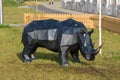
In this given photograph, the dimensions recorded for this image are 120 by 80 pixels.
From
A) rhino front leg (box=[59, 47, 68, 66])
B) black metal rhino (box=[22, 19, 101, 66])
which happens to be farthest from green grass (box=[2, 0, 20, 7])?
rhino front leg (box=[59, 47, 68, 66])

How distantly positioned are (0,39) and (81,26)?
8.28 metres

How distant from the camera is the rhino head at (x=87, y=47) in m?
11.1

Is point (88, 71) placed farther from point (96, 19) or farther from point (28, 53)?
point (96, 19)

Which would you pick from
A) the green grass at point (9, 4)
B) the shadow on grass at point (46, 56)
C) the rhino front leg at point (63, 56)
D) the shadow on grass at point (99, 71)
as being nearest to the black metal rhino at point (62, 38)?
the rhino front leg at point (63, 56)

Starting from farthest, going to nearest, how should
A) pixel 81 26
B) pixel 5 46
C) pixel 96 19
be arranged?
pixel 96 19 < pixel 5 46 < pixel 81 26

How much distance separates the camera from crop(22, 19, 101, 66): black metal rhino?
1138 centimetres

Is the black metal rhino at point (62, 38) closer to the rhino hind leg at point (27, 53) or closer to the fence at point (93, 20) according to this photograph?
the rhino hind leg at point (27, 53)

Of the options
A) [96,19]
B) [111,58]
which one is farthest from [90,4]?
[111,58]

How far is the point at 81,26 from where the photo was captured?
38.8 ft

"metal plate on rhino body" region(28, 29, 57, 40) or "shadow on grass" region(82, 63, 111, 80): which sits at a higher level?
"metal plate on rhino body" region(28, 29, 57, 40)

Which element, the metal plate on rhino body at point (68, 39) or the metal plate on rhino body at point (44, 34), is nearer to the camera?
the metal plate on rhino body at point (68, 39)

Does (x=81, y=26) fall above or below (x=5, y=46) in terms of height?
above

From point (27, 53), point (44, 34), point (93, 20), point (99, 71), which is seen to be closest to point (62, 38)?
point (44, 34)

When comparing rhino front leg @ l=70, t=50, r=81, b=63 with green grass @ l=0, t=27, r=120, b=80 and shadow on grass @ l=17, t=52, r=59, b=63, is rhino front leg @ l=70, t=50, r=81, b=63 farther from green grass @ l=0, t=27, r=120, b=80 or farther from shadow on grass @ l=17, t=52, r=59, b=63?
shadow on grass @ l=17, t=52, r=59, b=63
